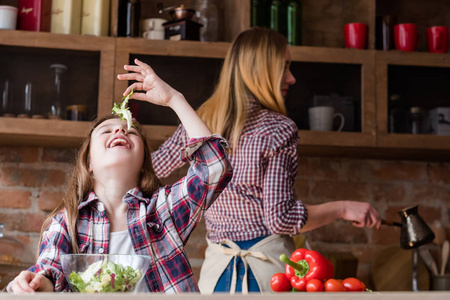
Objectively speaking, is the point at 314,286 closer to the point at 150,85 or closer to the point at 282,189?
the point at 150,85

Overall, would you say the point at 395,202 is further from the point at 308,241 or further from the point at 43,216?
the point at 43,216

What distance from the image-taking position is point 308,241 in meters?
2.43

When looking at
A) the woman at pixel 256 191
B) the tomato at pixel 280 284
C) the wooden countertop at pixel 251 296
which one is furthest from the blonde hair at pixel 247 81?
the wooden countertop at pixel 251 296

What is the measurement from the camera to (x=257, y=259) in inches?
62.9

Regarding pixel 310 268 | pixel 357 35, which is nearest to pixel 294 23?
pixel 357 35

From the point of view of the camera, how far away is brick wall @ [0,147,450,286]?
2303 millimetres

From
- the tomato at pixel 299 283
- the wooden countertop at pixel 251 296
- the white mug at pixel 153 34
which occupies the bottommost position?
the tomato at pixel 299 283

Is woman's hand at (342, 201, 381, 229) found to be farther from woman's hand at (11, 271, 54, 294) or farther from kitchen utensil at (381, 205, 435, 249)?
woman's hand at (11, 271, 54, 294)

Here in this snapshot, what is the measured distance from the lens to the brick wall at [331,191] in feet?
7.55

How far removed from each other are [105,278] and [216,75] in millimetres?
1457

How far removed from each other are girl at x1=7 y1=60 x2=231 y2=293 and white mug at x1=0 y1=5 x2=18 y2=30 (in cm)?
102

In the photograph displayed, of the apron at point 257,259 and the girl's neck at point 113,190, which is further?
the apron at point 257,259

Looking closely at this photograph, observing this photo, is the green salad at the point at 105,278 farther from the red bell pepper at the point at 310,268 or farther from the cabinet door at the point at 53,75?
the cabinet door at the point at 53,75

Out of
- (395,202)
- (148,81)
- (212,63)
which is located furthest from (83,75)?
(395,202)
